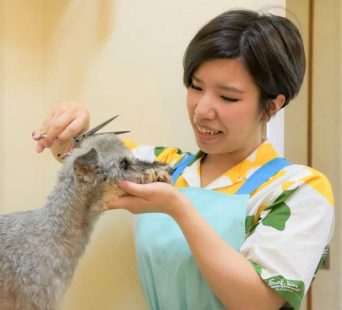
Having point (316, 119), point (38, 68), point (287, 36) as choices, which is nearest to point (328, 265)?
point (316, 119)

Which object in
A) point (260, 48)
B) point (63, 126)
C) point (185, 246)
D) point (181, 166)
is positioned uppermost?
point (260, 48)

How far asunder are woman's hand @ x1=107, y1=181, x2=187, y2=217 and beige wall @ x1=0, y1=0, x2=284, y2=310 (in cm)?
43

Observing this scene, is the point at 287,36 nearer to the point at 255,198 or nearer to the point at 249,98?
the point at 249,98

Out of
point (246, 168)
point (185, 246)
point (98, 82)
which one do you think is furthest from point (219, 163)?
point (98, 82)

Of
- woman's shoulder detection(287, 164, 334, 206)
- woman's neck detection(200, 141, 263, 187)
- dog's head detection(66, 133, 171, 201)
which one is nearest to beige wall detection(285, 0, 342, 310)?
woman's neck detection(200, 141, 263, 187)

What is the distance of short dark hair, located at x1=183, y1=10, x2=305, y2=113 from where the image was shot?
881 millimetres

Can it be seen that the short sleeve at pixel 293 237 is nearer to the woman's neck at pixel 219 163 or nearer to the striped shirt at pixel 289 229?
the striped shirt at pixel 289 229

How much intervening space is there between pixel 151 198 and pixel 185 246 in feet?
0.55

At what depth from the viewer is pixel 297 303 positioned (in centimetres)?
81

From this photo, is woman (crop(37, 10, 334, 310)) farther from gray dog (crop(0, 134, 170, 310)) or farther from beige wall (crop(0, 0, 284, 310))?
beige wall (crop(0, 0, 284, 310))

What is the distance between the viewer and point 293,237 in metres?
0.81

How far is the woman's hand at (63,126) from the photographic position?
97 centimetres

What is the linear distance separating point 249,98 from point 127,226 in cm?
53

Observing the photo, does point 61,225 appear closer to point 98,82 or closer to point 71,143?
point 71,143
